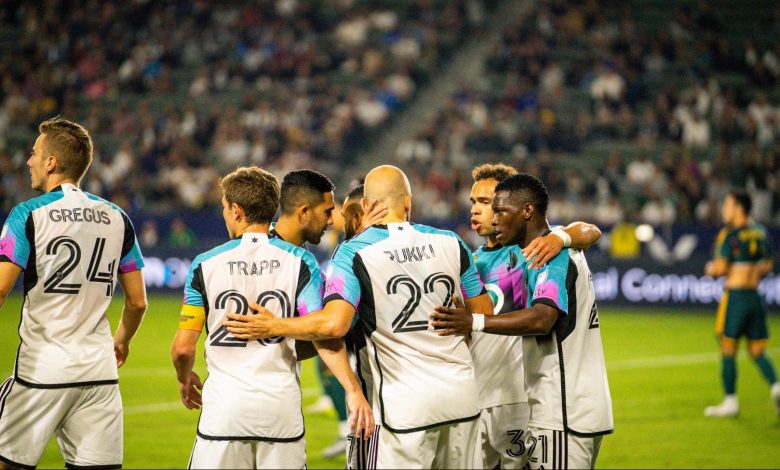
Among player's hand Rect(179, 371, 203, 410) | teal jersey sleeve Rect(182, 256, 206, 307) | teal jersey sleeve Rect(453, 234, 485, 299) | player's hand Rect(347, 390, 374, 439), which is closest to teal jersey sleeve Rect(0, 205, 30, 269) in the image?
teal jersey sleeve Rect(182, 256, 206, 307)

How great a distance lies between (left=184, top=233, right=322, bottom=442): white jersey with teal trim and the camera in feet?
16.8

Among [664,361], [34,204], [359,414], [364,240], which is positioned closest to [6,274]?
[34,204]

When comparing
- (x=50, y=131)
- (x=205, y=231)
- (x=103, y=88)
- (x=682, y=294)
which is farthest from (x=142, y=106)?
(x=50, y=131)

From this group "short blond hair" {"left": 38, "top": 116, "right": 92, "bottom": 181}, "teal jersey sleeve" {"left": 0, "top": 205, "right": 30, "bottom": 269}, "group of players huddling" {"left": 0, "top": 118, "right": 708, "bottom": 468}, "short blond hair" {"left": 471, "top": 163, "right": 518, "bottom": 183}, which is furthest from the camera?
"short blond hair" {"left": 471, "top": 163, "right": 518, "bottom": 183}

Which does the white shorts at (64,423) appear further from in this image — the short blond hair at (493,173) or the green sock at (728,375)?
the green sock at (728,375)

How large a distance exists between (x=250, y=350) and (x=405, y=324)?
80cm

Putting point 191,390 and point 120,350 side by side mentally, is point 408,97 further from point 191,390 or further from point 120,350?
point 191,390

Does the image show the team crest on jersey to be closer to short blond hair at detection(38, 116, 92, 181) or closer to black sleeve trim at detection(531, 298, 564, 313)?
black sleeve trim at detection(531, 298, 564, 313)

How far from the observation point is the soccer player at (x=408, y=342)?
524cm

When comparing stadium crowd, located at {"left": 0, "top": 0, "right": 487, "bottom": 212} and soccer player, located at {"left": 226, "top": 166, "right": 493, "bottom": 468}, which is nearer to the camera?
soccer player, located at {"left": 226, "top": 166, "right": 493, "bottom": 468}

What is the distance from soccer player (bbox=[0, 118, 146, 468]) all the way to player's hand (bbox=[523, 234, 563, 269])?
233 cm

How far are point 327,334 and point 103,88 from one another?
90.2 feet

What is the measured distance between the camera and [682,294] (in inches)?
832

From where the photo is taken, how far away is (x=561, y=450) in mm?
5539
